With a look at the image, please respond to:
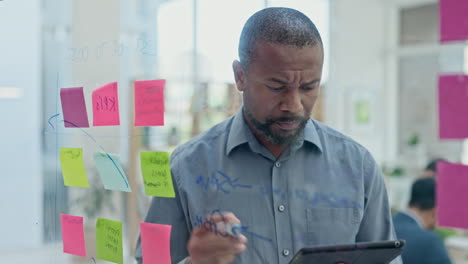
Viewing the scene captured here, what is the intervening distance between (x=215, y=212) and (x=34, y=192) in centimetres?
71

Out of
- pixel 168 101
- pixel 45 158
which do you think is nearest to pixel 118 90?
pixel 168 101

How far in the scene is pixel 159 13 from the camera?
1.14 meters

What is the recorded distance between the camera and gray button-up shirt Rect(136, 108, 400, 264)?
92 cm

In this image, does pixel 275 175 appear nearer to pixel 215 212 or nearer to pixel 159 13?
pixel 215 212

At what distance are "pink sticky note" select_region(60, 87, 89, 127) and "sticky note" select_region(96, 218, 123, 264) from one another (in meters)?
0.24

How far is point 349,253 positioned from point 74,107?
2.41 ft

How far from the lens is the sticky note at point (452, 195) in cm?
74

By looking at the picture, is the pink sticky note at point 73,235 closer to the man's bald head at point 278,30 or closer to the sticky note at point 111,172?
the sticky note at point 111,172

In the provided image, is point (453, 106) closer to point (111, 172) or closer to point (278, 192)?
point (278, 192)

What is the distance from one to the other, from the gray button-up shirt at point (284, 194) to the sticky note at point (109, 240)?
0.48 feet

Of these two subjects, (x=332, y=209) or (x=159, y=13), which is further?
(x=159, y=13)

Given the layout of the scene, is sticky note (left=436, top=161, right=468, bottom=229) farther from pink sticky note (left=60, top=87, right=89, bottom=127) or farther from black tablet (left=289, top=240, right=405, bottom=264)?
pink sticky note (left=60, top=87, right=89, bottom=127)

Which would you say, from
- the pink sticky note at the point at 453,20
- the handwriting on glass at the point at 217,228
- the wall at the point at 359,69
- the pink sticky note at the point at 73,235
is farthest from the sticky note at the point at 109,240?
the pink sticky note at the point at 453,20

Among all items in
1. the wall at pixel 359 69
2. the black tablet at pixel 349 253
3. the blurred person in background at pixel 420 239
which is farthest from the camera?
the blurred person in background at pixel 420 239
